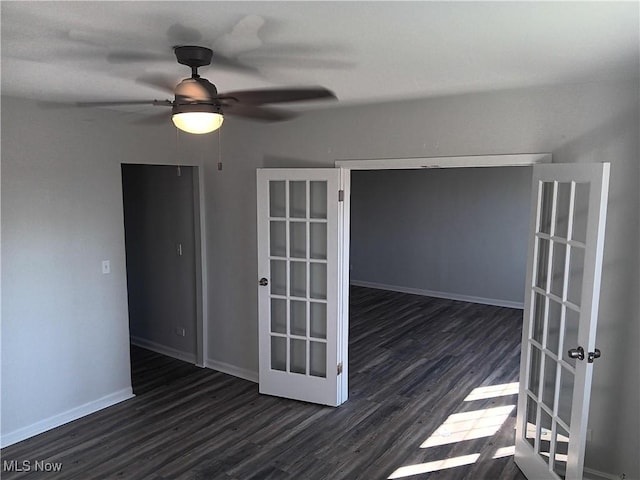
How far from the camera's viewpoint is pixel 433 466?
127 inches

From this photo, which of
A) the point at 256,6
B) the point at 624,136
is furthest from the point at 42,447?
the point at 624,136

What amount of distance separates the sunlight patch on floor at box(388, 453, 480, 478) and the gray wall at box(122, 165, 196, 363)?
2658 mm

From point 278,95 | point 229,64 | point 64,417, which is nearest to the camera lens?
point 229,64

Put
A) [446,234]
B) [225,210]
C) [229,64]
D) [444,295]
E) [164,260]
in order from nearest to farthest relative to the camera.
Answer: [229,64], [225,210], [164,260], [446,234], [444,295]

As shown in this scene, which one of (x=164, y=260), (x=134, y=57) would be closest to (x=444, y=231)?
(x=164, y=260)

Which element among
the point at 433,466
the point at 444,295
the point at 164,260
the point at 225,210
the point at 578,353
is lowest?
the point at 433,466

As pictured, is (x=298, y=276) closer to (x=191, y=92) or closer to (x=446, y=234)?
(x=191, y=92)

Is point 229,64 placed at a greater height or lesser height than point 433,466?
greater

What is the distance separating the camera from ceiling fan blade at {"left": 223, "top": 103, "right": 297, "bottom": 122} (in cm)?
361

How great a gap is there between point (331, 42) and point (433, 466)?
8.93 feet

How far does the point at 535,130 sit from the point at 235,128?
2551 mm

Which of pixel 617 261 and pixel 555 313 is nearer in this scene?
pixel 617 261

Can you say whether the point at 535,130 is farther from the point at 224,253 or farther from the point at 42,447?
the point at 42,447

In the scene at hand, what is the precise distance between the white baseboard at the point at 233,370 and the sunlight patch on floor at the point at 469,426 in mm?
1777
